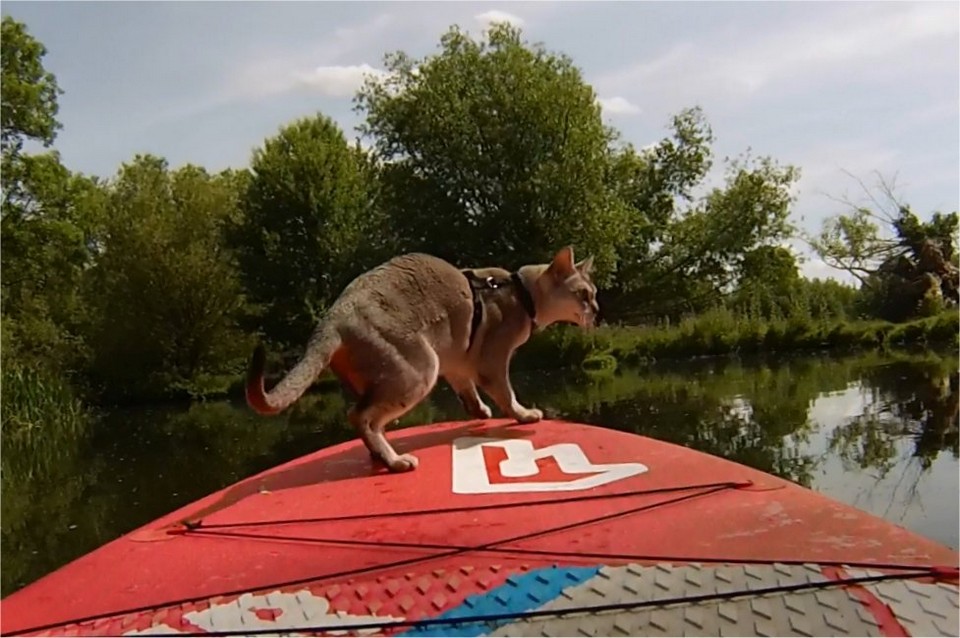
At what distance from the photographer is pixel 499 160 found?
24703 millimetres

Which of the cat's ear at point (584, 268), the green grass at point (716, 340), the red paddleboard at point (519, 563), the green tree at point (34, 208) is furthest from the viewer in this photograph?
the green tree at point (34, 208)

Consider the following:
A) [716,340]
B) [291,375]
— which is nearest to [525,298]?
[291,375]

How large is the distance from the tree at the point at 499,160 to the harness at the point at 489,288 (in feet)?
61.0

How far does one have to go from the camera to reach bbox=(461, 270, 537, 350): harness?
3.98 m

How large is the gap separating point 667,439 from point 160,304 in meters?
20.2

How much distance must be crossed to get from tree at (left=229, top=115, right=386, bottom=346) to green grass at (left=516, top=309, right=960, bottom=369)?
6246 millimetres

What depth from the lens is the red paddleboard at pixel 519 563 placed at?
80.8 inches

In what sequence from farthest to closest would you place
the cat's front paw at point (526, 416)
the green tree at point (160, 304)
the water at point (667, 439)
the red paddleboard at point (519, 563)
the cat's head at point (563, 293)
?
the green tree at point (160, 304) < the water at point (667, 439) < the cat's head at point (563, 293) < the cat's front paw at point (526, 416) < the red paddleboard at point (519, 563)

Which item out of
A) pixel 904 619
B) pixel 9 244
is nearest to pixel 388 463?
pixel 904 619

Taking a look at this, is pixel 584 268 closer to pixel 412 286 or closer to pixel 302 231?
pixel 412 286

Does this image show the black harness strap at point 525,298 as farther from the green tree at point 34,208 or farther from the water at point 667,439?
the green tree at point 34,208

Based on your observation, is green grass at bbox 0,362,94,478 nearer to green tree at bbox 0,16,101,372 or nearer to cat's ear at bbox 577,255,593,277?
green tree at bbox 0,16,101,372

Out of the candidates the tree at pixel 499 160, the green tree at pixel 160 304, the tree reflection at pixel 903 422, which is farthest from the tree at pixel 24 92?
the tree reflection at pixel 903 422

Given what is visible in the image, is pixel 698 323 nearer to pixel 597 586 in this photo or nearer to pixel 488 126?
pixel 488 126
